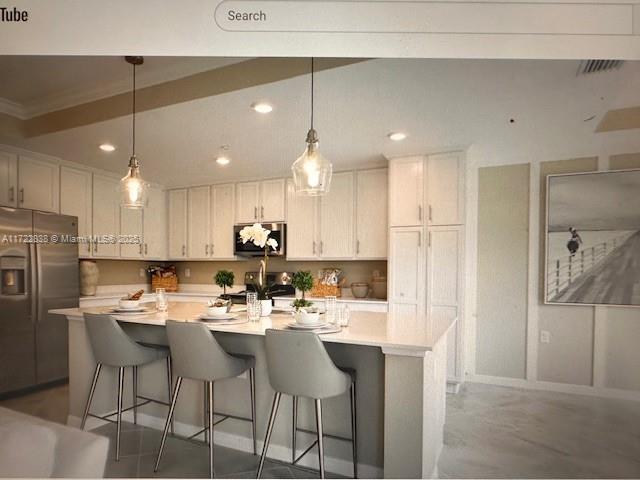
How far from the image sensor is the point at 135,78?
1049 mm

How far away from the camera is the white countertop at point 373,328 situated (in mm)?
998

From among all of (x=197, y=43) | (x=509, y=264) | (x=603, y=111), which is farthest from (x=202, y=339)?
(x=509, y=264)

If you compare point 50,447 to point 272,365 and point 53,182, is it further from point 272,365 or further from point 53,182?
point 53,182

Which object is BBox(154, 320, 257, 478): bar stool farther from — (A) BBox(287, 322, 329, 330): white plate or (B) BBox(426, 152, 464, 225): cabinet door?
(B) BBox(426, 152, 464, 225): cabinet door

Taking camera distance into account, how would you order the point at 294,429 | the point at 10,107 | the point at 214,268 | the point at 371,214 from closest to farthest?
the point at 10,107, the point at 294,429, the point at 371,214, the point at 214,268

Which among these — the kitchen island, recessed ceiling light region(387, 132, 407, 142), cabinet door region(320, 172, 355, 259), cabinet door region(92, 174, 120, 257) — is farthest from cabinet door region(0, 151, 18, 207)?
recessed ceiling light region(387, 132, 407, 142)

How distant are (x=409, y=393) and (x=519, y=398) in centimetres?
132

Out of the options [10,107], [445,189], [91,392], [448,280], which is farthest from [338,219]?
[10,107]

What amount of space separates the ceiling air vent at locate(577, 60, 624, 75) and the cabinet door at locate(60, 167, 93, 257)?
2392 mm

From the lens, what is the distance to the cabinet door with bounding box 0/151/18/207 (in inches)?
65.9

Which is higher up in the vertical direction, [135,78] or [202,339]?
[135,78]

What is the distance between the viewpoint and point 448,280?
220cm

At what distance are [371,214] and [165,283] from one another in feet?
6.48

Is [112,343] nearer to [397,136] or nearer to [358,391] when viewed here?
[358,391]
